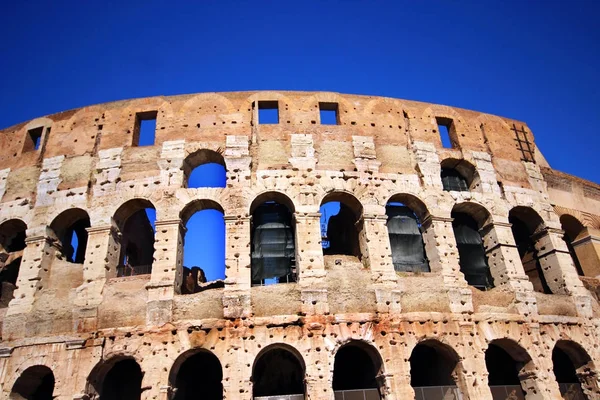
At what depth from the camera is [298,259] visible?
11359mm

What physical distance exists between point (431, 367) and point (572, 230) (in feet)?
23.7

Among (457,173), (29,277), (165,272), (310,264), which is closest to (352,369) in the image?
(310,264)

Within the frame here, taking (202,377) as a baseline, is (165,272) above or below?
above

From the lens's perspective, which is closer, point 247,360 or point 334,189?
point 247,360

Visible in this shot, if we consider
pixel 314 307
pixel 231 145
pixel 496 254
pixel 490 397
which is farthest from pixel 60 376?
pixel 496 254

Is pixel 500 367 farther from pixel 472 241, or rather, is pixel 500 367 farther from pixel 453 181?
pixel 453 181

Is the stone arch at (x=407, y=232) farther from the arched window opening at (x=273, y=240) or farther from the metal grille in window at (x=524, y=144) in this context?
the metal grille in window at (x=524, y=144)

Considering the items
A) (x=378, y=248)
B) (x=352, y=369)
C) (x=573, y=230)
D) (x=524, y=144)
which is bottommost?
(x=352, y=369)

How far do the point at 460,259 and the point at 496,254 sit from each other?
956 mm

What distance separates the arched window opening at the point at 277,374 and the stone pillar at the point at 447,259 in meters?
4.37

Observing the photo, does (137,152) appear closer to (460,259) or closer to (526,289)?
(460,259)

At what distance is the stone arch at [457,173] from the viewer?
1380 centimetres

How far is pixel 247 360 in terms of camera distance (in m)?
10.0

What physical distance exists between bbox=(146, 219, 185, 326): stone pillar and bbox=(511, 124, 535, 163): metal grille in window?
10.9 metres
